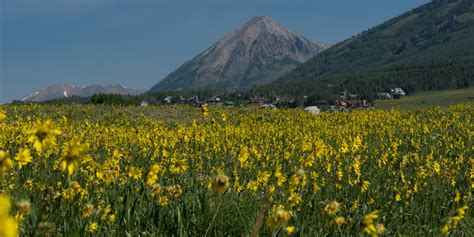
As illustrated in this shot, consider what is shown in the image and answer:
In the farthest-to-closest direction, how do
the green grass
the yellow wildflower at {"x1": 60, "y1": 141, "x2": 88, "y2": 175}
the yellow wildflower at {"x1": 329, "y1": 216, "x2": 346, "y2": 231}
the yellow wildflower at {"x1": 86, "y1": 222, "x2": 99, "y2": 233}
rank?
the green grass < the yellow wildflower at {"x1": 86, "y1": 222, "x2": 99, "y2": 233} < the yellow wildflower at {"x1": 329, "y1": 216, "x2": 346, "y2": 231} < the yellow wildflower at {"x1": 60, "y1": 141, "x2": 88, "y2": 175}

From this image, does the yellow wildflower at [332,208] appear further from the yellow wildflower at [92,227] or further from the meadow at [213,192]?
the yellow wildflower at [92,227]

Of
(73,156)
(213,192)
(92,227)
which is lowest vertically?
(213,192)

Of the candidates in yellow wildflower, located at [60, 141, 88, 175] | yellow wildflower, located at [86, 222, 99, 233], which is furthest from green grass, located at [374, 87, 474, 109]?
yellow wildflower, located at [60, 141, 88, 175]

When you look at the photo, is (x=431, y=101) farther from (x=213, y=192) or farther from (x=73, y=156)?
(x=73, y=156)

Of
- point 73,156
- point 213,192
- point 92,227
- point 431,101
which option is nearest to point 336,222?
point 73,156

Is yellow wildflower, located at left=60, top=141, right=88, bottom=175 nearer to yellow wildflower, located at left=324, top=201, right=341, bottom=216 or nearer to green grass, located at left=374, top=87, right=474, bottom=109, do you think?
yellow wildflower, located at left=324, top=201, right=341, bottom=216

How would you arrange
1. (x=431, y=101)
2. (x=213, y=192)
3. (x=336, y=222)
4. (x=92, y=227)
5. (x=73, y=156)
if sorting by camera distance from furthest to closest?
1. (x=431, y=101)
2. (x=213, y=192)
3. (x=92, y=227)
4. (x=336, y=222)
5. (x=73, y=156)

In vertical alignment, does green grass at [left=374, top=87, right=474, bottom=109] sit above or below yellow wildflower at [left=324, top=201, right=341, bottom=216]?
below

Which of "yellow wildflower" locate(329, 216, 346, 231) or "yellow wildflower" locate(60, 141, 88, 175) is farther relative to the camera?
"yellow wildflower" locate(329, 216, 346, 231)

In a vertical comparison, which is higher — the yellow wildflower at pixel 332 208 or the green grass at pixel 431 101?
the yellow wildflower at pixel 332 208

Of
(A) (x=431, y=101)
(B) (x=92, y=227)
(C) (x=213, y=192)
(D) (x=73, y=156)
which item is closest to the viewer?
(D) (x=73, y=156)

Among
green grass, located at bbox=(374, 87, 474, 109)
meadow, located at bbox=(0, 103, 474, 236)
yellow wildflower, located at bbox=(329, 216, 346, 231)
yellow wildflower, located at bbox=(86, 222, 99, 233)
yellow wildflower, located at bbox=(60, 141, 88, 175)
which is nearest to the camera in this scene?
yellow wildflower, located at bbox=(60, 141, 88, 175)

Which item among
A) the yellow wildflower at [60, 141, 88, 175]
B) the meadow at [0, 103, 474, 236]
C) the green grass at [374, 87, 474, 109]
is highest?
the yellow wildflower at [60, 141, 88, 175]

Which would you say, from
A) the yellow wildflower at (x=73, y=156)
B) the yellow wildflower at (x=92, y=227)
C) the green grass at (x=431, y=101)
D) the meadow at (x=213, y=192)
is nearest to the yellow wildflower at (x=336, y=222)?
the meadow at (x=213, y=192)
